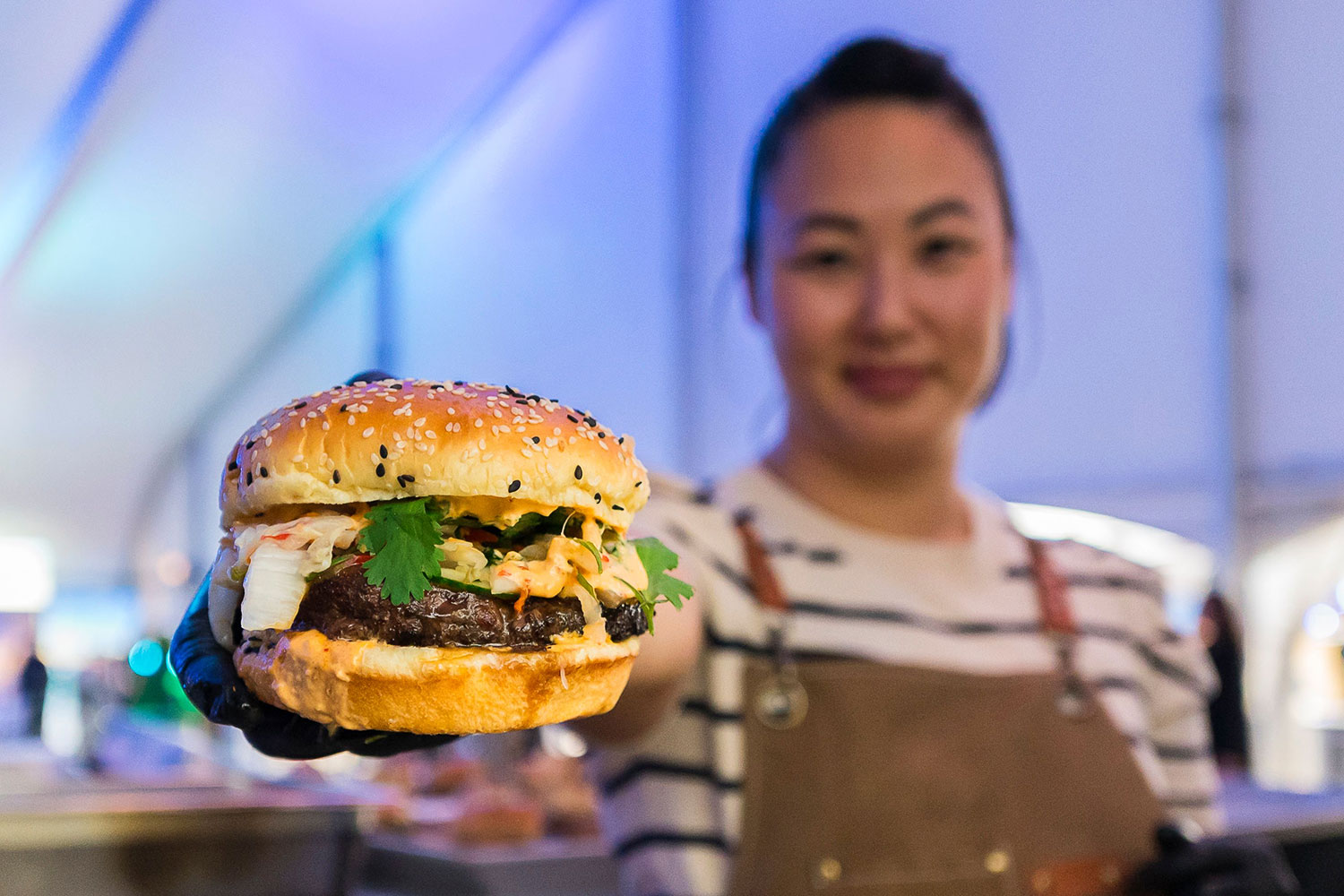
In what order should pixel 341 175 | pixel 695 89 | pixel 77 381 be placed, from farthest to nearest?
pixel 77 381
pixel 341 175
pixel 695 89

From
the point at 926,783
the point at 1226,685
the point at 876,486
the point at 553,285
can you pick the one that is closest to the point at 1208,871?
the point at 926,783

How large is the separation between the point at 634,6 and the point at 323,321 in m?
9.07

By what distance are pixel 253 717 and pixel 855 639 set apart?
1.32m

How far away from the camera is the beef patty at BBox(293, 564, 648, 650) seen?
136 cm

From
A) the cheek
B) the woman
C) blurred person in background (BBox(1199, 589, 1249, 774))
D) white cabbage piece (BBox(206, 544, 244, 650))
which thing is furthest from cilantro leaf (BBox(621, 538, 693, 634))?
blurred person in background (BBox(1199, 589, 1249, 774))

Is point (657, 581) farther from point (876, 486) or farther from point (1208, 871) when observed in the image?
point (1208, 871)

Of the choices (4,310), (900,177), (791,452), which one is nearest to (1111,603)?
(791,452)

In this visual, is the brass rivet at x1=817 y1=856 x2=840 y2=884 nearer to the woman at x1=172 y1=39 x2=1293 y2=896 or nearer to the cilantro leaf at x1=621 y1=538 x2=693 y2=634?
the woman at x1=172 y1=39 x2=1293 y2=896

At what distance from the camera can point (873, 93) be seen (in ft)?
8.11

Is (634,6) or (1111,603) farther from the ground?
(634,6)

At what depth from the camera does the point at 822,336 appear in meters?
2.41

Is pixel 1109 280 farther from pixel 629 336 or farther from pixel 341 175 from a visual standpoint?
pixel 341 175

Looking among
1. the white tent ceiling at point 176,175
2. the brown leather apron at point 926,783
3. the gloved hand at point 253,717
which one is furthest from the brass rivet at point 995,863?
the white tent ceiling at point 176,175

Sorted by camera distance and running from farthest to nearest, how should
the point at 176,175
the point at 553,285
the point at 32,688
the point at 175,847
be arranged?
the point at 176,175 → the point at 553,285 → the point at 32,688 → the point at 175,847
